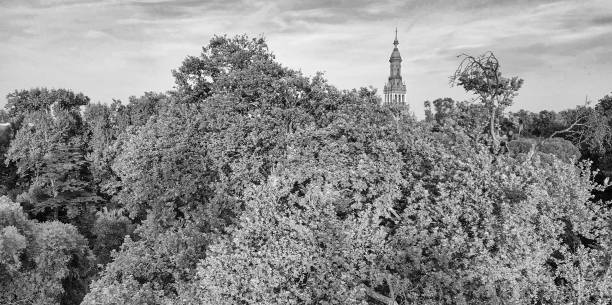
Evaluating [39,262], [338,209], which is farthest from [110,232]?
[338,209]

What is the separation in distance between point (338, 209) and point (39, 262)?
21942mm

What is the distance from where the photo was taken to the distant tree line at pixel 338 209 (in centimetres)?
1307

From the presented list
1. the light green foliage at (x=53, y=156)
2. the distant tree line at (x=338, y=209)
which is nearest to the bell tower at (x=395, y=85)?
the light green foliage at (x=53, y=156)

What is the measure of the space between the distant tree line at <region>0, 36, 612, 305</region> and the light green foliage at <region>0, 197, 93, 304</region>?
18cm

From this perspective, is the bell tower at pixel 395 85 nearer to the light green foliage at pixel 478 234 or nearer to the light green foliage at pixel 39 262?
the light green foliage at pixel 39 262

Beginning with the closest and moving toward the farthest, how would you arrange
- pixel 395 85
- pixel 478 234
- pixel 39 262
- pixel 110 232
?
pixel 478 234
pixel 39 262
pixel 110 232
pixel 395 85

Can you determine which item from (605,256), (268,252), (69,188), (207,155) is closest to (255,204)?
(268,252)

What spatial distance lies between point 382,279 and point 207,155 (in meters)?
9.48

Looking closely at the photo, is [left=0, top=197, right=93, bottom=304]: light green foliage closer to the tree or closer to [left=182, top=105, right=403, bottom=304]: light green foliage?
Result: [left=182, top=105, right=403, bottom=304]: light green foliage

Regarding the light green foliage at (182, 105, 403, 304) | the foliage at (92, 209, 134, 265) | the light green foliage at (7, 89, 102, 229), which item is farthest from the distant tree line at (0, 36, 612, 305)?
the light green foliage at (7, 89, 102, 229)

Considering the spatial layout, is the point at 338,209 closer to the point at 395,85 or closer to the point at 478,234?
the point at 478,234

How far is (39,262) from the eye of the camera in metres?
27.7

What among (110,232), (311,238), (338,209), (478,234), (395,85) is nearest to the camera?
(311,238)

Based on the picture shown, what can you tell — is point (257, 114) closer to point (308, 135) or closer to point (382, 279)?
point (308, 135)
